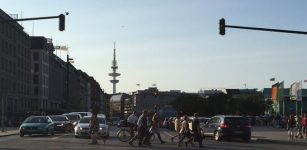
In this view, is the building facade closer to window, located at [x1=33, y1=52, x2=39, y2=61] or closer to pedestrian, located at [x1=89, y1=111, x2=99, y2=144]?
window, located at [x1=33, y1=52, x2=39, y2=61]

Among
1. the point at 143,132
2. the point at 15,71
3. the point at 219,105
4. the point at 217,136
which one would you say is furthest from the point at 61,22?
the point at 219,105

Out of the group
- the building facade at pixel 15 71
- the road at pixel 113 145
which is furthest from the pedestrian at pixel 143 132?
the building facade at pixel 15 71

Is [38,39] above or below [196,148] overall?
above

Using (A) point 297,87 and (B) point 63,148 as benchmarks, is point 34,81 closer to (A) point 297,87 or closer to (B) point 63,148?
(A) point 297,87

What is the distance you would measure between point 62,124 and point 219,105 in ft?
326

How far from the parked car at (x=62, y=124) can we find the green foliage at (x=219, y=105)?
9510 cm

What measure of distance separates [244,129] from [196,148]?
7.95 m

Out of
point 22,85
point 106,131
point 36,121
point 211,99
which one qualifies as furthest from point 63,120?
point 211,99

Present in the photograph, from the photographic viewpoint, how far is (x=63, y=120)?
156 ft

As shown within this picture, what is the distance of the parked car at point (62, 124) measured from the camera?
153 feet

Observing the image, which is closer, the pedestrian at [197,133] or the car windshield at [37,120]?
the pedestrian at [197,133]

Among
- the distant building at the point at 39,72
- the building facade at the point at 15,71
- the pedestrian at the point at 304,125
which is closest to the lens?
the pedestrian at the point at 304,125

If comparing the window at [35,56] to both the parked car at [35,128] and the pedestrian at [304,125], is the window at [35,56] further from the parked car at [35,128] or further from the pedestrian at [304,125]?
the pedestrian at [304,125]

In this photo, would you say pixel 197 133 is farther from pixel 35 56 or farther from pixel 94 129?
pixel 35 56
